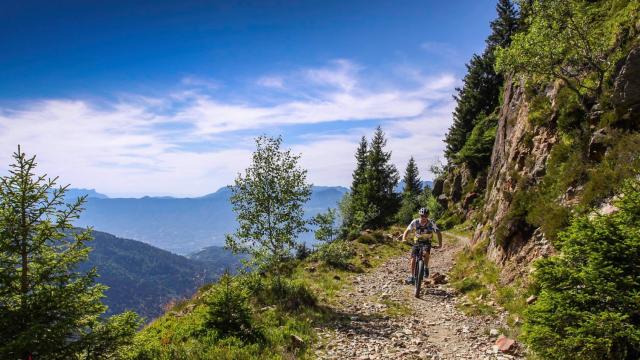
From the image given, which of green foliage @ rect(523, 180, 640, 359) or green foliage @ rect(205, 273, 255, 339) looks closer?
green foliage @ rect(523, 180, 640, 359)

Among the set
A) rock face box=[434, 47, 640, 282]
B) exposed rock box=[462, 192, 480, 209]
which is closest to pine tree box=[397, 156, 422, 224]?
exposed rock box=[462, 192, 480, 209]

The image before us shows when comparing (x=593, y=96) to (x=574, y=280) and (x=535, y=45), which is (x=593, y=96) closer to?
(x=535, y=45)

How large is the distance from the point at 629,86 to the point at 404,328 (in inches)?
467

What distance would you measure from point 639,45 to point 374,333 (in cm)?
1394

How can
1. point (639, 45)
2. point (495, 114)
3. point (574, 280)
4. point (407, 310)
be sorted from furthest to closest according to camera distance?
point (495, 114)
point (407, 310)
point (639, 45)
point (574, 280)

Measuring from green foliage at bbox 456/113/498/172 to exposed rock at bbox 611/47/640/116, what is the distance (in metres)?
32.0

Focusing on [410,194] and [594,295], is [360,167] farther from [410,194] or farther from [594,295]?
[594,295]


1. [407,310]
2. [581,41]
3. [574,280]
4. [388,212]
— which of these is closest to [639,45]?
[581,41]

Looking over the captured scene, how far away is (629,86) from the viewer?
13094 millimetres

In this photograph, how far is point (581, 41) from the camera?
15.2 metres

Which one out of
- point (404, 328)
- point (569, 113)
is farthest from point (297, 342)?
point (569, 113)

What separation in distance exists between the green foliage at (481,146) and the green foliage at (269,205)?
35753 millimetres

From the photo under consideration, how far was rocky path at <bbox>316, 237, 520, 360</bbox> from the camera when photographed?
32.7ft

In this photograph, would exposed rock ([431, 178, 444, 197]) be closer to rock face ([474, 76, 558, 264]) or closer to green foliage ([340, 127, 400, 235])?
green foliage ([340, 127, 400, 235])
